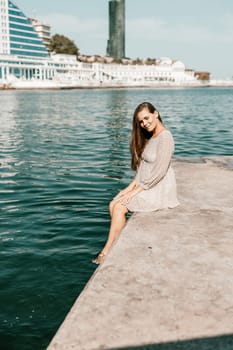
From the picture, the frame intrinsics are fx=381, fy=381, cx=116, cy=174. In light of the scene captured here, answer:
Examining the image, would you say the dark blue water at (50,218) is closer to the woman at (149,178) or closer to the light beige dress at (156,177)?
the woman at (149,178)

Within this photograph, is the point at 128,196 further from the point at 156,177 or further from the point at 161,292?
the point at 161,292

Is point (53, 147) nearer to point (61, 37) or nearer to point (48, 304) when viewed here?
point (48, 304)

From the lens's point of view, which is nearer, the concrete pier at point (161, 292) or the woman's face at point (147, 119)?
the concrete pier at point (161, 292)

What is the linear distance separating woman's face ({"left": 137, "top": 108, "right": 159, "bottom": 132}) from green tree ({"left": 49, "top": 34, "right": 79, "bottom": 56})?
515 ft

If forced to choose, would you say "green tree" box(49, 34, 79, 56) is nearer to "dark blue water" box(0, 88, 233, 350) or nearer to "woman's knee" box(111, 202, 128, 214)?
"dark blue water" box(0, 88, 233, 350)

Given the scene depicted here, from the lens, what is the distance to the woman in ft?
16.2

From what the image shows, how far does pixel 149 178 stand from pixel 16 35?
133 metres

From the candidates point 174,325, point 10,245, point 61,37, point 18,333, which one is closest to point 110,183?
point 10,245

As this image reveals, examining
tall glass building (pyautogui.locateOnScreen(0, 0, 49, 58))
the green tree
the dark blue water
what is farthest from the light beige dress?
the green tree

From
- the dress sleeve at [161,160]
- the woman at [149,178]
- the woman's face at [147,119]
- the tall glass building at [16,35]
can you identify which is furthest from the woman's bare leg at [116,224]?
the tall glass building at [16,35]

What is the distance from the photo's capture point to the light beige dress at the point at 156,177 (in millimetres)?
4950

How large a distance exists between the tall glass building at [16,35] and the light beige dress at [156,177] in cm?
12496

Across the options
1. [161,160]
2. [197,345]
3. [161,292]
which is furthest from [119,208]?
[197,345]

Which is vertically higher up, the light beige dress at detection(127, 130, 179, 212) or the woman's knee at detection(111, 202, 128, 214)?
the light beige dress at detection(127, 130, 179, 212)
